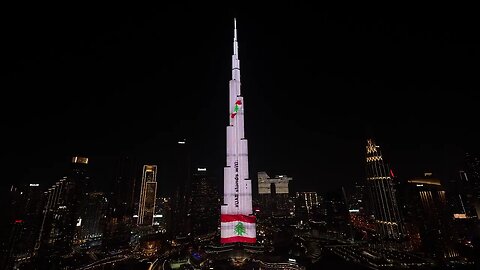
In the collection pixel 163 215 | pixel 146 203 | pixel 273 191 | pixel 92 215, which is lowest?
pixel 163 215

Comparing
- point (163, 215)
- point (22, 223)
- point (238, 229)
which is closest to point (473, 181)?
point (238, 229)

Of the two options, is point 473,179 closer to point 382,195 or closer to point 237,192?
point 382,195

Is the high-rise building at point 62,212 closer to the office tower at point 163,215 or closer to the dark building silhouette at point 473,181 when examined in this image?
the office tower at point 163,215

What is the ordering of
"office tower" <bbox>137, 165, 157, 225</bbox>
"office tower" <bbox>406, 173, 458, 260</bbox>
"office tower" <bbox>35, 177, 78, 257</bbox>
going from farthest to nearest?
"office tower" <bbox>137, 165, 157, 225</bbox> → "office tower" <bbox>35, 177, 78, 257</bbox> → "office tower" <bbox>406, 173, 458, 260</bbox>

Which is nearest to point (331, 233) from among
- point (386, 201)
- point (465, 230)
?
point (386, 201)

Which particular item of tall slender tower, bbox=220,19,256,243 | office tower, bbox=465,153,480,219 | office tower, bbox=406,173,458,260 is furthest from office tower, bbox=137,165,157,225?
office tower, bbox=465,153,480,219

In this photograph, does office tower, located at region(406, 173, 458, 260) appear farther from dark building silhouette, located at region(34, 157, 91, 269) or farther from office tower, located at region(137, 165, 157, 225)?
A: office tower, located at region(137, 165, 157, 225)

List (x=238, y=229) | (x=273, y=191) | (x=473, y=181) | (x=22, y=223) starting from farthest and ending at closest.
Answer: (x=273, y=191)
(x=473, y=181)
(x=22, y=223)
(x=238, y=229)
